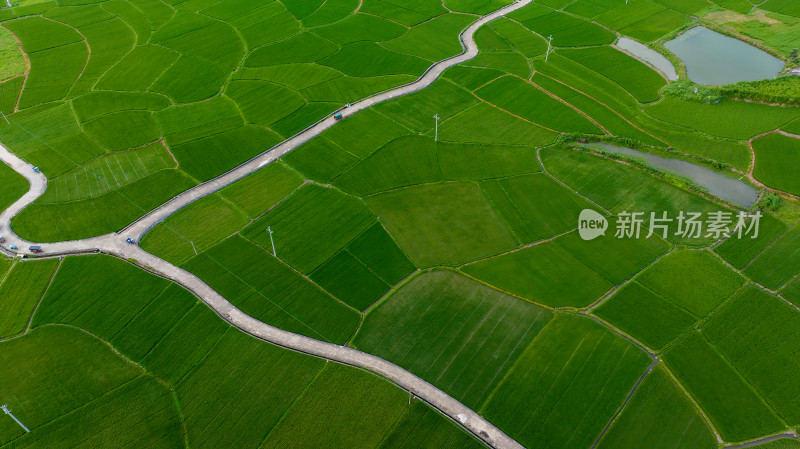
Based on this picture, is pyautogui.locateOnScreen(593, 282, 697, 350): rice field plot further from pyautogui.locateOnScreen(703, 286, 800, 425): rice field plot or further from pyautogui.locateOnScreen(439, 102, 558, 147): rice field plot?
pyautogui.locateOnScreen(439, 102, 558, 147): rice field plot

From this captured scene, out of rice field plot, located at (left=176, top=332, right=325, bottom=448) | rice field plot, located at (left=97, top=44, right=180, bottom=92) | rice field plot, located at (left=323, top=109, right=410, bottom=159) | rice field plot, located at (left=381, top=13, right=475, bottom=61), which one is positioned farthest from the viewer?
rice field plot, located at (left=381, top=13, right=475, bottom=61)

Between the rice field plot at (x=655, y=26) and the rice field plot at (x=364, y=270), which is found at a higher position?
the rice field plot at (x=655, y=26)

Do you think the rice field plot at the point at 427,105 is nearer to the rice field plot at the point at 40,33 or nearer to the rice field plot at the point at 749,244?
the rice field plot at the point at 749,244

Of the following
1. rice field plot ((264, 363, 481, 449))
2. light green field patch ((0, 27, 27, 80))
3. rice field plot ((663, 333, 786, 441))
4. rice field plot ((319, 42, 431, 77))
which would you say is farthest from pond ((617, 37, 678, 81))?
light green field patch ((0, 27, 27, 80))

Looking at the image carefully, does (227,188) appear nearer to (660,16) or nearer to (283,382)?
(283,382)

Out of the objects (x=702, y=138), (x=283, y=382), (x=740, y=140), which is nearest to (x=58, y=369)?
(x=283, y=382)

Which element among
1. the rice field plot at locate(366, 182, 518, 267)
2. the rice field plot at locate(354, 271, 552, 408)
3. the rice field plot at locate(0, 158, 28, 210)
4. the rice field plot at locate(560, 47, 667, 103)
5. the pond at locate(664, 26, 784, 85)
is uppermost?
the pond at locate(664, 26, 784, 85)

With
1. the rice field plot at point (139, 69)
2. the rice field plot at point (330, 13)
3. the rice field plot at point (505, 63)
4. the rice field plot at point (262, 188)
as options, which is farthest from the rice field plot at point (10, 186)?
the rice field plot at point (505, 63)
